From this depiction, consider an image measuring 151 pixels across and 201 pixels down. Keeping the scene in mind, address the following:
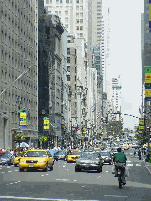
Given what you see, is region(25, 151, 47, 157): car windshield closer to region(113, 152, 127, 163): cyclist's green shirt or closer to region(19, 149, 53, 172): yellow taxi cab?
region(19, 149, 53, 172): yellow taxi cab

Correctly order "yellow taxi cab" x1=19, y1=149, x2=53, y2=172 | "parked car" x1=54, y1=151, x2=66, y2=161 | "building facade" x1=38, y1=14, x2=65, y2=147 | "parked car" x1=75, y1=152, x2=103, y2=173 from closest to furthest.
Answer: "yellow taxi cab" x1=19, y1=149, x2=53, y2=172
"parked car" x1=75, y1=152, x2=103, y2=173
"parked car" x1=54, y1=151, x2=66, y2=161
"building facade" x1=38, y1=14, x2=65, y2=147

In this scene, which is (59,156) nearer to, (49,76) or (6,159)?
(6,159)

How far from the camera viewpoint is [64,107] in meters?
152

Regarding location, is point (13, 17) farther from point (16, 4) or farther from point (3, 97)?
point (3, 97)

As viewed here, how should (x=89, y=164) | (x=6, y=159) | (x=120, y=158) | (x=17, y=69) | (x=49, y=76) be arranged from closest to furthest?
(x=120, y=158)
(x=89, y=164)
(x=6, y=159)
(x=17, y=69)
(x=49, y=76)

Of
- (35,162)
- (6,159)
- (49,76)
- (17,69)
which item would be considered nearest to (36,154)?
(35,162)

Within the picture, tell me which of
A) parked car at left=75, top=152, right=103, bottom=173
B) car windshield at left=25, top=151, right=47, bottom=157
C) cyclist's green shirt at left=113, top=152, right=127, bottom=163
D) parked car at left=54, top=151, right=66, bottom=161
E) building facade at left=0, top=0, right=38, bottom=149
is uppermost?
building facade at left=0, top=0, right=38, bottom=149

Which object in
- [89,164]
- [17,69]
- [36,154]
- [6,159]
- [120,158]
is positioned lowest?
[6,159]

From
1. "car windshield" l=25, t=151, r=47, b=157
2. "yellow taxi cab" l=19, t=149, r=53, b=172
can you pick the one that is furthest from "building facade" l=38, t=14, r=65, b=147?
"yellow taxi cab" l=19, t=149, r=53, b=172

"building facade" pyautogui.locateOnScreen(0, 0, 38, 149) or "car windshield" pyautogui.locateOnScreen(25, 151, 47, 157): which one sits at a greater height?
"building facade" pyautogui.locateOnScreen(0, 0, 38, 149)

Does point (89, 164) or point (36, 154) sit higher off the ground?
point (36, 154)

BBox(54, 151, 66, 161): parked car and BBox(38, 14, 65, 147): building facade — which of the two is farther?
BBox(38, 14, 65, 147): building facade

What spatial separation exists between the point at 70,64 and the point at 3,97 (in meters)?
101

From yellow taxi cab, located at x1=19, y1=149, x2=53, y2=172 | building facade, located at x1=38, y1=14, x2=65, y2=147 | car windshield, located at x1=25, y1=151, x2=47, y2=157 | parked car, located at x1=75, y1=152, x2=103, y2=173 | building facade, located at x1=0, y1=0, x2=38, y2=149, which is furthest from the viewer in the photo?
building facade, located at x1=38, y1=14, x2=65, y2=147
